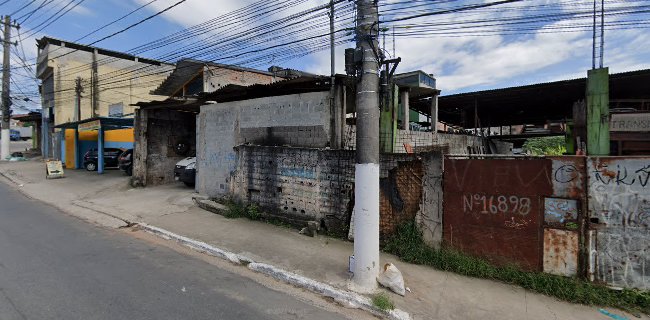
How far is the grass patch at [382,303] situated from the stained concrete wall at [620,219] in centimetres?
307

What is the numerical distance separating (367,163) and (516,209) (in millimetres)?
2614

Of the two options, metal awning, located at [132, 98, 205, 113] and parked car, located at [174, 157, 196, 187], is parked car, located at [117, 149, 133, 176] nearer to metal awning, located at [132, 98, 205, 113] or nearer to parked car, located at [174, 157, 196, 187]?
metal awning, located at [132, 98, 205, 113]

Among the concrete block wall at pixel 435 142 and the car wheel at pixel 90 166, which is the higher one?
the concrete block wall at pixel 435 142

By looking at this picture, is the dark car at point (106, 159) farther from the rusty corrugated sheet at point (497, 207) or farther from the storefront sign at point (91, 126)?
the rusty corrugated sheet at point (497, 207)

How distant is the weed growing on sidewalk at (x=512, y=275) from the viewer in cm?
434

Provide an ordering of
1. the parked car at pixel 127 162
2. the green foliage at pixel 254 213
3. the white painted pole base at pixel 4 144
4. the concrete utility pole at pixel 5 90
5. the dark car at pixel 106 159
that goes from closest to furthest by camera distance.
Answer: the green foliage at pixel 254 213
the parked car at pixel 127 162
the dark car at pixel 106 159
the concrete utility pole at pixel 5 90
the white painted pole base at pixel 4 144

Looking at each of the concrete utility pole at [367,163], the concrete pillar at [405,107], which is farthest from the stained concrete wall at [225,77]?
the concrete utility pole at [367,163]

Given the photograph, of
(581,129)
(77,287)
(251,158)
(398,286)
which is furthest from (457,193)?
(581,129)

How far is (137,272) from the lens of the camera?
476 cm

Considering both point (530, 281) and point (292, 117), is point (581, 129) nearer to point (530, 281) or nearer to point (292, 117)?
point (530, 281)

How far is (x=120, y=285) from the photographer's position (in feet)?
→ 14.0

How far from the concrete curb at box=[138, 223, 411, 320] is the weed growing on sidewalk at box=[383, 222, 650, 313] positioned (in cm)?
174

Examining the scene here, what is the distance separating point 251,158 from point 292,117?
5.11 ft

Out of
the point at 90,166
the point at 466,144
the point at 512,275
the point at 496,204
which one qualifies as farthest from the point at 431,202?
the point at 90,166
